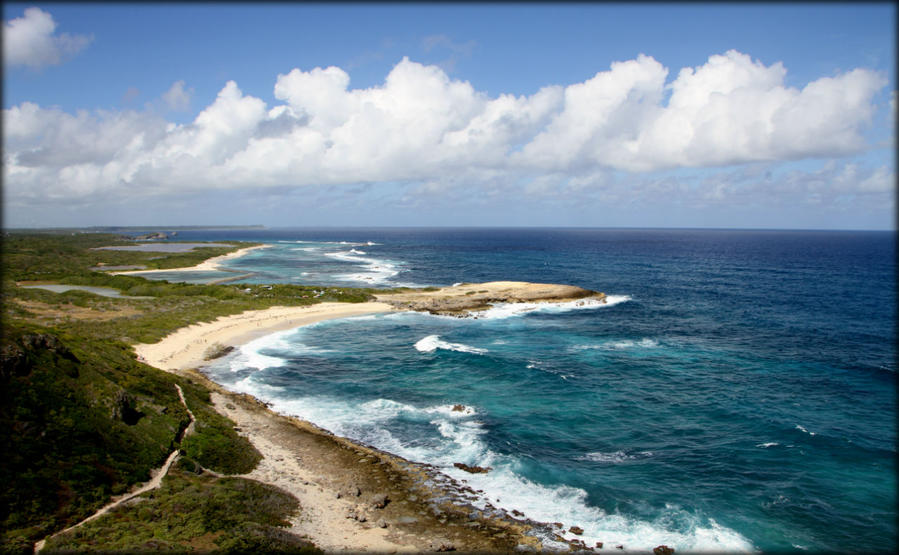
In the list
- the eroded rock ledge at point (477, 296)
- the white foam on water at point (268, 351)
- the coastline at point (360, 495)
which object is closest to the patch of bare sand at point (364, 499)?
the coastline at point (360, 495)

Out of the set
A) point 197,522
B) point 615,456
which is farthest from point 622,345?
point 197,522

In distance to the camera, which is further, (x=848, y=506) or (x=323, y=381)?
(x=323, y=381)

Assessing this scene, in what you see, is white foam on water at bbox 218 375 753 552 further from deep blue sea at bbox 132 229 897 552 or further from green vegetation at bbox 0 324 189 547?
green vegetation at bbox 0 324 189 547

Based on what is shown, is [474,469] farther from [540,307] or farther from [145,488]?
[540,307]

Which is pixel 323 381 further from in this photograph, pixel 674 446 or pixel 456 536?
pixel 674 446

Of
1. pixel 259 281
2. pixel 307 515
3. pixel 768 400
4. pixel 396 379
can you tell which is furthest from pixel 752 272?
pixel 307 515

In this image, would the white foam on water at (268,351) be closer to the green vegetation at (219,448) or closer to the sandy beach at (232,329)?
the sandy beach at (232,329)
